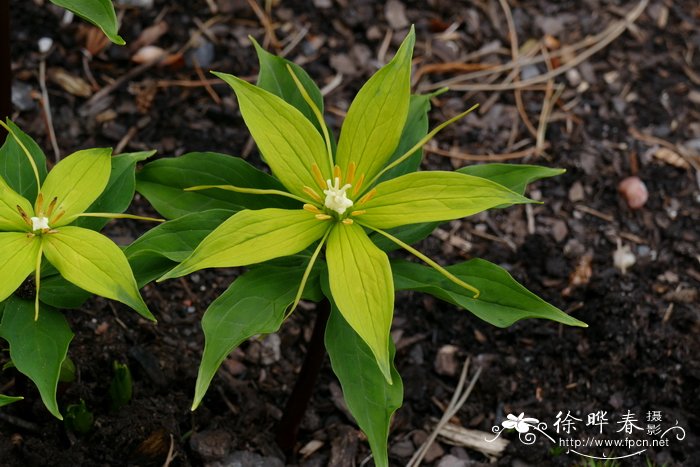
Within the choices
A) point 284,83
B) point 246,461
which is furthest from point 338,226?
point 246,461

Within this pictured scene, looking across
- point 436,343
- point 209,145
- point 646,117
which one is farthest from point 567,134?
point 209,145

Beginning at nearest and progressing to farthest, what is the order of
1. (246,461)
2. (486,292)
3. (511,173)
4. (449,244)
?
(486,292) < (511,173) < (246,461) < (449,244)

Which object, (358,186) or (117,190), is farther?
(117,190)

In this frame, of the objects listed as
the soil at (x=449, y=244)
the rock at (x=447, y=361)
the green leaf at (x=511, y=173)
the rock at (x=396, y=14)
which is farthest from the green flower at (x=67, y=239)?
the rock at (x=396, y=14)

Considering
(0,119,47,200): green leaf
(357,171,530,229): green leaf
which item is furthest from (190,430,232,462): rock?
(357,171,530,229): green leaf

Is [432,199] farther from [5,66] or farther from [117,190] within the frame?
[5,66]

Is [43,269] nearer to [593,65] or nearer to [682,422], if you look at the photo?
[682,422]
